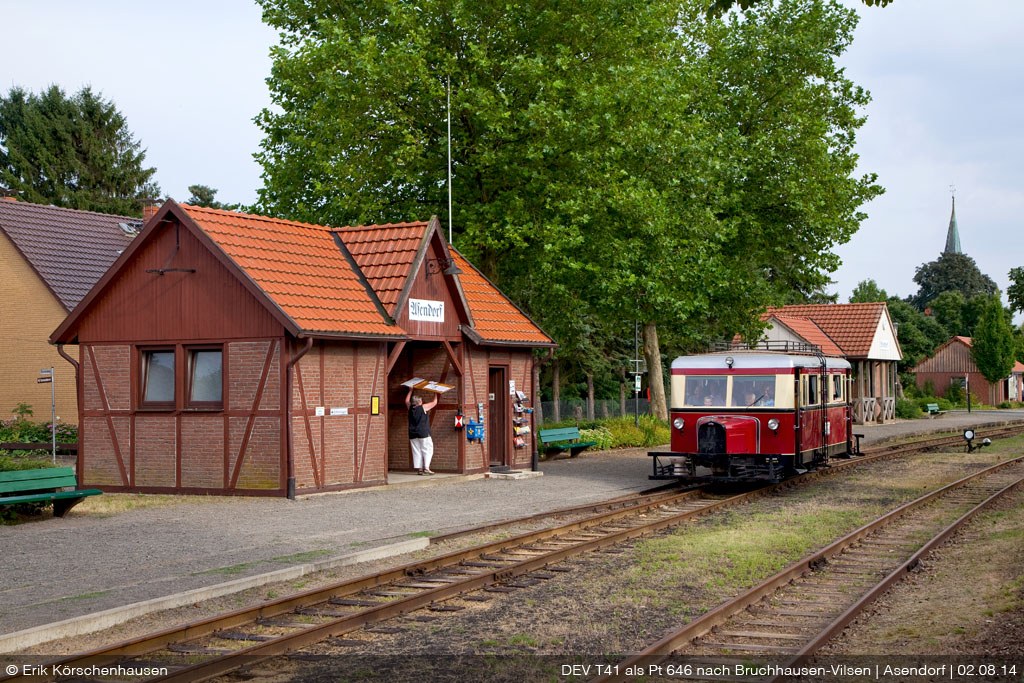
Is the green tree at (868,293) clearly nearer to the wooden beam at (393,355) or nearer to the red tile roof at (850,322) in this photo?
the red tile roof at (850,322)

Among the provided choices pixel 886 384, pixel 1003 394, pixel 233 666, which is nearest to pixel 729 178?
pixel 886 384

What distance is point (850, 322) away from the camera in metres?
55.0

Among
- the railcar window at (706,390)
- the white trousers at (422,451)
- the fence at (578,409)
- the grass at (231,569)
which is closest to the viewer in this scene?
the grass at (231,569)

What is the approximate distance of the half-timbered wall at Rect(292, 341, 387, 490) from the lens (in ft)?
63.0

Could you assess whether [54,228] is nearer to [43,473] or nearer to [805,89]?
[43,473]

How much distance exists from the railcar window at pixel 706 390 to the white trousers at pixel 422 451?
5.51 m

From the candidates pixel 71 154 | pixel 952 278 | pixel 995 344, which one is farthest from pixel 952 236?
pixel 71 154

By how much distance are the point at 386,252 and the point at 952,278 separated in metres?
108

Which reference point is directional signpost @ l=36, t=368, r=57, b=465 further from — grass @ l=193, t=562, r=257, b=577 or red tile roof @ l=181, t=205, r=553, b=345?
grass @ l=193, t=562, r=257, b=577

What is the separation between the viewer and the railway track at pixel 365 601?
8.12m

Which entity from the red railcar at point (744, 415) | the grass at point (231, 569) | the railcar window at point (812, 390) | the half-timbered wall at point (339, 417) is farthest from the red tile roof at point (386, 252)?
the grass at point (231, 569)

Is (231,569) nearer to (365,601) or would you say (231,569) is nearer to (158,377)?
(365,601)

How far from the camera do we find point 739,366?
2094 cm

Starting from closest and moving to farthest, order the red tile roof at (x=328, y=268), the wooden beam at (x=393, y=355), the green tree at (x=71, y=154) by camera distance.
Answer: the red tile roof at (x=328, y=268)
the wooden beam at (x=393, y=355)
the green tree at (x=71, y=154)
